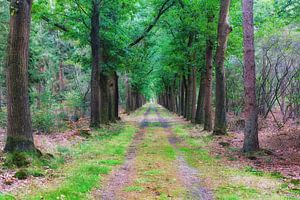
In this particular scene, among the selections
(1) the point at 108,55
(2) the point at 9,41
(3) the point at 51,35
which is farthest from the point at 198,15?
(3) the point at 51,35

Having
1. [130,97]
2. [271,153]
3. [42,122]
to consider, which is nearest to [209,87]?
[271,153]

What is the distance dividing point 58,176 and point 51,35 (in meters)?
33.0

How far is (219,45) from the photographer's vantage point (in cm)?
1955

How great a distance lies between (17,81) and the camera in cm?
1086

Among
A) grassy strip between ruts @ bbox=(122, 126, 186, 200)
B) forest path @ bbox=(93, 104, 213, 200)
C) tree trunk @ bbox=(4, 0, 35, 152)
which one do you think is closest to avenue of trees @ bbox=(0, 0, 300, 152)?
tree trunk @ bbox=(4, 0, 35, 152)

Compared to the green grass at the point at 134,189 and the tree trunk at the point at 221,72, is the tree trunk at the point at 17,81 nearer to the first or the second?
the green grass at the point at 134,189

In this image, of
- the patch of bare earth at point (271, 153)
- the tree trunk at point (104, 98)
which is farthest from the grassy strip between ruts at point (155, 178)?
the tree trunk at point (104, 98)

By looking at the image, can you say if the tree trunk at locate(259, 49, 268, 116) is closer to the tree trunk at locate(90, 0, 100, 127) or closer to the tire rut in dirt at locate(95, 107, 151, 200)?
the tree trunk at locate(90, 0, 100, 127)

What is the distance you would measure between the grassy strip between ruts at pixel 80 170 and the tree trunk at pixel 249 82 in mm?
5226

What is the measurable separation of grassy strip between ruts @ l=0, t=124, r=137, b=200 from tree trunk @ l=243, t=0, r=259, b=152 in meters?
5.23

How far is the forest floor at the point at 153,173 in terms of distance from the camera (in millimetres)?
8008

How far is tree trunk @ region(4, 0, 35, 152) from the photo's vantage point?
10828mm

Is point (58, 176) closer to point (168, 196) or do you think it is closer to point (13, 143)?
point (13, 143)

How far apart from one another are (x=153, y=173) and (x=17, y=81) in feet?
17.2
